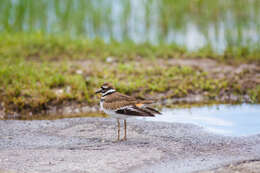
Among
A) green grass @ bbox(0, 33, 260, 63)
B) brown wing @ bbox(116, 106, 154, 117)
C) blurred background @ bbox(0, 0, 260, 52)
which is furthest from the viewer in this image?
blurred background @ bbox(0, 0, 260, 52)

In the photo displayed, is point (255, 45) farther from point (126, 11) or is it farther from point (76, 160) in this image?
point (76, 160)

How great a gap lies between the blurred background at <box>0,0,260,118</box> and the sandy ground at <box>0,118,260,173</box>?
1.46 meters

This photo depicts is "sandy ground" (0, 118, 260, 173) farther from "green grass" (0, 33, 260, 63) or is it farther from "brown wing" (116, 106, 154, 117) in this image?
"green grass" (0, 33, 260, 63)

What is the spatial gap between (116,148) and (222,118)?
2.62 metres

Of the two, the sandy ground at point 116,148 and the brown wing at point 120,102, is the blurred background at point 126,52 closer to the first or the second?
the sandy ground at point 116,148

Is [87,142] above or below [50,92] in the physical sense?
below

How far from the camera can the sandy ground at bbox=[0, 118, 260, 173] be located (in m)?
5.64

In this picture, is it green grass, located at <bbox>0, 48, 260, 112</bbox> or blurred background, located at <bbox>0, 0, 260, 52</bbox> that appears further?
blurred background, located at <bbox>0, 0, 260, 52</bbox>

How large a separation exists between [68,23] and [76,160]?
8.55 meters

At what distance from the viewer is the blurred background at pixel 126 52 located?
978 centimetres

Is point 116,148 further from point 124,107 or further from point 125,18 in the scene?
point 125,18

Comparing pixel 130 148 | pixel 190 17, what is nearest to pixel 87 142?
pixel 130 148

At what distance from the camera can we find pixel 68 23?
1391 centimetres

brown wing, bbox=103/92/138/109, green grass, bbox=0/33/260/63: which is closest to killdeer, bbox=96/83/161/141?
brown wing, bbox=103/92/138/109
